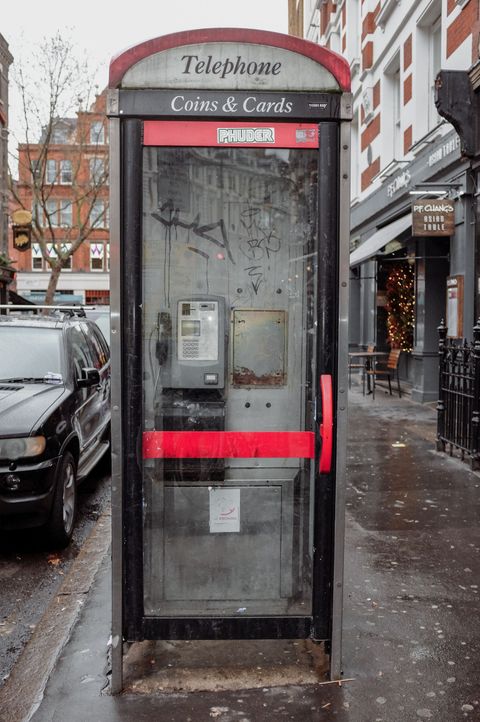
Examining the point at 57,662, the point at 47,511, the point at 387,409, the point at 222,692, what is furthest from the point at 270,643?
the point at 387,409

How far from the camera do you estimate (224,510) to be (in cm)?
385

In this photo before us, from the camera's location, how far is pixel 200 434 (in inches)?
143

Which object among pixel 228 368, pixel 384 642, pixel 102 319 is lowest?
pixel 384 642

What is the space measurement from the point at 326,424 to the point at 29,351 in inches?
174

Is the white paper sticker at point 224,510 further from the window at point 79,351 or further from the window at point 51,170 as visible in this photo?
the window at point 51,170

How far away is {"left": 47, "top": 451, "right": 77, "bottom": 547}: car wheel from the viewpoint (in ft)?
18.8

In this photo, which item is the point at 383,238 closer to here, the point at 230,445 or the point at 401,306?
the point at 401,306

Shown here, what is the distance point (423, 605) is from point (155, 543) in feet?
6.15

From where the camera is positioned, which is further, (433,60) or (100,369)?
(433,60)

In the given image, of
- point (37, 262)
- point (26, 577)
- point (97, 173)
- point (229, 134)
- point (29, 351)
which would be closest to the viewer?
point (229, 134)

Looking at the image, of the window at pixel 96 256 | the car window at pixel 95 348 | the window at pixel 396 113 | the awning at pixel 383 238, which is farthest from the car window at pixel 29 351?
the window at pixel 96 256

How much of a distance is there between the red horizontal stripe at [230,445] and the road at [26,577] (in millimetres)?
1589

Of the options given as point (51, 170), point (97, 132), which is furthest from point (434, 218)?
point (51, 170)

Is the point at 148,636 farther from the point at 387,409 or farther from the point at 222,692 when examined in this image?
the point at 387,409
